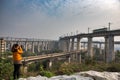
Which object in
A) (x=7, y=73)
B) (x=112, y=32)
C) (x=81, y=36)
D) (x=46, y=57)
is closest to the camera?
(x=7, y=73)

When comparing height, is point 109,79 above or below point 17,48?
below

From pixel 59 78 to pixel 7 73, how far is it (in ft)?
9.69

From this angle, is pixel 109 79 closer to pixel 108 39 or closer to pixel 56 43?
pixel 108 39

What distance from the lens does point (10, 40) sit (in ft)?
293

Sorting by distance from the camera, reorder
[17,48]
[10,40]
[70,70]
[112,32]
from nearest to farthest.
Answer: [17,48] → [70,70] → [112,32] → [10,40]

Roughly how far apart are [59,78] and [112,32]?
46.8 m

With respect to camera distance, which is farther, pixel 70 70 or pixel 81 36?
pixel 81 36

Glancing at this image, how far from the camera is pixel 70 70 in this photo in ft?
31.0

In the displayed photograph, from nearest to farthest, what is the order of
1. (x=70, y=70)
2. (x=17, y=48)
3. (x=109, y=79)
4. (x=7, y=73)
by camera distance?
(x=109, y=79)
(x=17, y=48)
(x=7, y=73)
(x=70, y=70)

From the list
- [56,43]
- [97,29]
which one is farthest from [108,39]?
[56,43]

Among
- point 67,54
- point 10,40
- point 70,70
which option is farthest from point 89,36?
point 70,70

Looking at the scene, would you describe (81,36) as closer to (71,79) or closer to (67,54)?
(67,54)

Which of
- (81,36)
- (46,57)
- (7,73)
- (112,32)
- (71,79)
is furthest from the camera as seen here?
(81,36)

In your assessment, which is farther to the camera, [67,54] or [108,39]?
[67,54]
